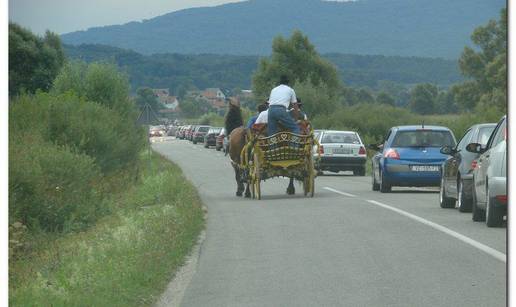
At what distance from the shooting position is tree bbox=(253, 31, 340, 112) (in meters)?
106

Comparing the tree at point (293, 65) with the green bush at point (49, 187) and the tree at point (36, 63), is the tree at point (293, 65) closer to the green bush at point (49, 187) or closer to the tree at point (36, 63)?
the tree at point (36, 63)

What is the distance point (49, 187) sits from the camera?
2047cm

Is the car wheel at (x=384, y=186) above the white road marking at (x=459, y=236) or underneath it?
underneath

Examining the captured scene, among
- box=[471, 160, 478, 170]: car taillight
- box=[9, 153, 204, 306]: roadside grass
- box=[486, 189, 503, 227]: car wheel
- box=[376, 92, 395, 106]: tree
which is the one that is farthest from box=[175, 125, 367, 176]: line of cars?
box=[376, 92, 395, 106]: tree

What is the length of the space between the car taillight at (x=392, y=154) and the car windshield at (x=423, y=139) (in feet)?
0.74

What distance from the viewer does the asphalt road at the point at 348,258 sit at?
388 inches

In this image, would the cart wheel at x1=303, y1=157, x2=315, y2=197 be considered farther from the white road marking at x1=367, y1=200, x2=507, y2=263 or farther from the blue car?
the white road marking at x1=367, y1=200, x2=507, y2=263

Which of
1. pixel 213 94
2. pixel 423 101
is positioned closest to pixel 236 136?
pixel 423 101

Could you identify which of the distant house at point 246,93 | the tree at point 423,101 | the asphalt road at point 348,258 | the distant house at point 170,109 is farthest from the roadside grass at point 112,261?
the distant house at point 170,109

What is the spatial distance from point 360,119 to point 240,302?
62290mm

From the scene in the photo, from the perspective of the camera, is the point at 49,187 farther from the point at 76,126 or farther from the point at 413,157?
the point at 413,157

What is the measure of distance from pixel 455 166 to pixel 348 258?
7.97 meters

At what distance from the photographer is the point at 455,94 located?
91.1m

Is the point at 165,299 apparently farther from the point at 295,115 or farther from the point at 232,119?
the point at 232,119
